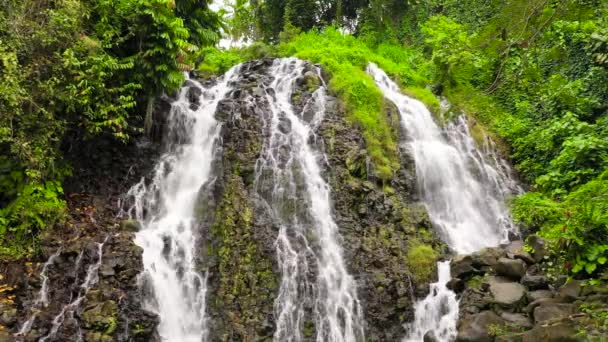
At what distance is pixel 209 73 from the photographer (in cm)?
1758

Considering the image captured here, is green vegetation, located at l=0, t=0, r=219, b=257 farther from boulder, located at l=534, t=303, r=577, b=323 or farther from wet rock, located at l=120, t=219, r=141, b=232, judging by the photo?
boulder, located at l=534, t=303, r=577, b=323

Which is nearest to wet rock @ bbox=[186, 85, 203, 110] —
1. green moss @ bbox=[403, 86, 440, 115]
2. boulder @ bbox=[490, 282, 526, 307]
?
green moss @ bbox=[403, 86, 440, 115]

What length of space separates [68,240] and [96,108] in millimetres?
3189

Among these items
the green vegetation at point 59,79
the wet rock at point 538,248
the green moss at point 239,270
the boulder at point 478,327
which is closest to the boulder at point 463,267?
the wet rock at point 538,248

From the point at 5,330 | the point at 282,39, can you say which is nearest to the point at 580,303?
the point at 5,330

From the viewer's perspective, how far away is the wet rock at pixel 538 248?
890 cm

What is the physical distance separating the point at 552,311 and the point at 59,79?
10.8 metres

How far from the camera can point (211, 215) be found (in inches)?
445

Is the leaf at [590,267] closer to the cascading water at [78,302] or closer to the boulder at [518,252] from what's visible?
the boulder at [518,252]

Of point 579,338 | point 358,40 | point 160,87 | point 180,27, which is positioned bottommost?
point 579,338

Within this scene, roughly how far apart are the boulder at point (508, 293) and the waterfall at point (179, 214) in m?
6.01

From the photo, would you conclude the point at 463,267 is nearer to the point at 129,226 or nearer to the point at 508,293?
the point at 508,293

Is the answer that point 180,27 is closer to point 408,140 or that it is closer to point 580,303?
point 408,140

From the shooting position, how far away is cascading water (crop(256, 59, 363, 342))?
31.4 ft
